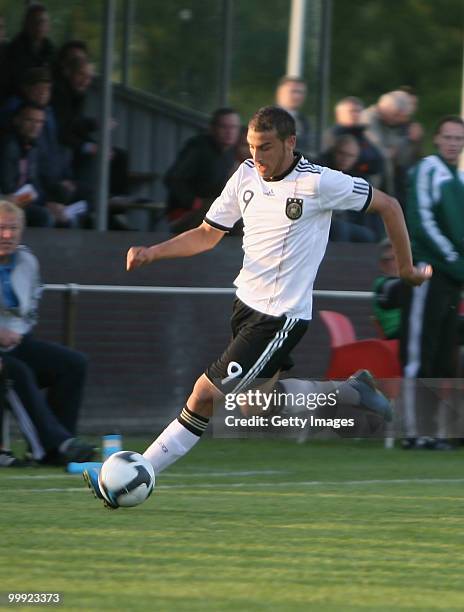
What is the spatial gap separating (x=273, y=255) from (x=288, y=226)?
0.16 m

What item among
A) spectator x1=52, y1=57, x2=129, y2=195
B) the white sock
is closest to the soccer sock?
the white sock

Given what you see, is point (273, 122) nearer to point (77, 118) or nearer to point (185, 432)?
point (185, 432)

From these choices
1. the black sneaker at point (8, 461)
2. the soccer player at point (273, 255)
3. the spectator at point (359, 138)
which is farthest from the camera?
the spectator at point (359, 138)

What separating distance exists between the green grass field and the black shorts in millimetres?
651

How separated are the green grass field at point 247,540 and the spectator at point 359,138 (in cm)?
396

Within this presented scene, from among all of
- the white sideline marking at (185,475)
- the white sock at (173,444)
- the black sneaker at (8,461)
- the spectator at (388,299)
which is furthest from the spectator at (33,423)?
the spectator at (388,299)

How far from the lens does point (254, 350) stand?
8047 mm

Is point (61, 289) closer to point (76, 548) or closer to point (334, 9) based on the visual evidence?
point (76, 548)

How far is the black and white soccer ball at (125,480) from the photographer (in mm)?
7738

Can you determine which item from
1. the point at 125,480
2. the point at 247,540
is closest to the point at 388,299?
the point at 125,480

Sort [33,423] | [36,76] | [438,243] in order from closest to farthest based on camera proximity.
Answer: [33,423] → [438,243] → [36,76]

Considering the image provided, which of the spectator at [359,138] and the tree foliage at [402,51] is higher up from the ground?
the tree foliage at [402,51]

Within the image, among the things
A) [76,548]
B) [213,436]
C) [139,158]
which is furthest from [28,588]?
[139,158]

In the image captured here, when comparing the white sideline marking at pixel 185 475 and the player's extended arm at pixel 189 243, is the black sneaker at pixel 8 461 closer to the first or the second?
the white sideline marking at pixel 185 475
